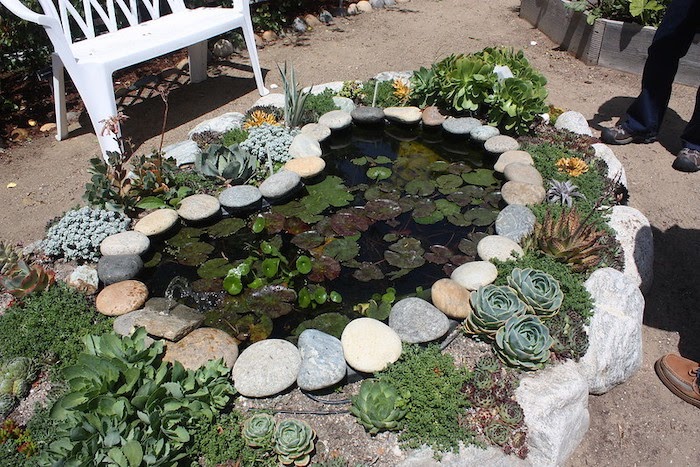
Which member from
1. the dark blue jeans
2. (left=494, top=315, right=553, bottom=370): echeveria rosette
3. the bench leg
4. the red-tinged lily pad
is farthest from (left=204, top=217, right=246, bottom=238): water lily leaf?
the dark blue jeans

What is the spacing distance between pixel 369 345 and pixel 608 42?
469 cm

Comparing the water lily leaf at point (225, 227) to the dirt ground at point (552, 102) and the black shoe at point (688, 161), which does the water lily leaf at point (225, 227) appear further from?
the black shoe at point (688, 161)

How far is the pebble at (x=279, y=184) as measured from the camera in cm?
370

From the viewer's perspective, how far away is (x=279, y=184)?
12.2 feet

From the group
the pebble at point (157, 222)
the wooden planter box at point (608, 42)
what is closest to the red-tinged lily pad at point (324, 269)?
the pebble at point (157, 222)

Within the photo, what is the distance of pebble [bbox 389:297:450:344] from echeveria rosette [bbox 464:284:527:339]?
143mm

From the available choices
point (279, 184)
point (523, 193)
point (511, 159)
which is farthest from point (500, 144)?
point (279, 184)

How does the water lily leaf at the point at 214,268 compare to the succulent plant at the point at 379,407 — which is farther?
the water lily leaf at the point at 214,268

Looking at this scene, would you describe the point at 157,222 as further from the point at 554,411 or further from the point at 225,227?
the point at 554,411

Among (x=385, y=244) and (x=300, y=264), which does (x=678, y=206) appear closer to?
(x=385, y=244)

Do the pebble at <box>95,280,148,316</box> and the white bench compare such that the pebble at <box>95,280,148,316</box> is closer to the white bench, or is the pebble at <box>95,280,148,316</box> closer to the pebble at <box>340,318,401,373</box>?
the pebble at <box>340,318,401,373</box>

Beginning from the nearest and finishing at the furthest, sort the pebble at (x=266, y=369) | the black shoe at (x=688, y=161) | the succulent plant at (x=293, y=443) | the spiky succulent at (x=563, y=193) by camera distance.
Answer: the succulent plant at (x=293, y=443), the pebble at (x=266, y=369), the spiky succulent at (x=563, y=193), the black shoe at (x=688, y=161)

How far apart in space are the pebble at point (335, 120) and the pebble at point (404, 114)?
0.37 m

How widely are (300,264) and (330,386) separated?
92cm
